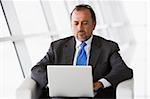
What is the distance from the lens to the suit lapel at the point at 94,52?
2.52 metres

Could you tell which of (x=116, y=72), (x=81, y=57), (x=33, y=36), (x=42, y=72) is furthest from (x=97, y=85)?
(x=33, y=36)

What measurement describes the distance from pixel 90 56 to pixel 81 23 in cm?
25

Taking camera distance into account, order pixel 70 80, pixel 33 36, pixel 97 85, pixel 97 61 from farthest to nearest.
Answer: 1. pixel 33 36
2. pixel 97 61
3. pixel 97 85
4. pixel 70 80

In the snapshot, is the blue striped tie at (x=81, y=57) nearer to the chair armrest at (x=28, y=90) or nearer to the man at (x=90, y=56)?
the man at (x=90, y=56)

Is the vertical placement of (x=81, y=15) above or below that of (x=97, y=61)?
above

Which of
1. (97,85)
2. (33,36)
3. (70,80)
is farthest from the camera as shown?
(33,36)

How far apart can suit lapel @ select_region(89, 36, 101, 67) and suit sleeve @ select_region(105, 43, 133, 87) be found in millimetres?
99

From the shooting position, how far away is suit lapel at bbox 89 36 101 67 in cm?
252

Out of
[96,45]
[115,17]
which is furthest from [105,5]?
[96,45]

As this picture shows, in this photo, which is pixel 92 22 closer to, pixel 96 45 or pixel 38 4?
pixel 96 45

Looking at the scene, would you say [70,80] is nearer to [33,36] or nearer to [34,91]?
[34,91]

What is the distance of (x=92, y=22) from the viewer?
2516 mm

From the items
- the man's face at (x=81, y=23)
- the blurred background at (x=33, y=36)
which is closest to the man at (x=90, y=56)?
the man's face at (x=81, y=23)

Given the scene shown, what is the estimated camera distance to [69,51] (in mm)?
2572
